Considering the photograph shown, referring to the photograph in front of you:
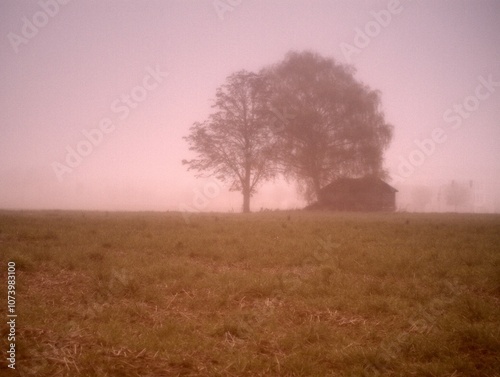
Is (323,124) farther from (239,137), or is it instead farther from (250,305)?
(250,305)

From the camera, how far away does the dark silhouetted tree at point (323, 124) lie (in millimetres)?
36906

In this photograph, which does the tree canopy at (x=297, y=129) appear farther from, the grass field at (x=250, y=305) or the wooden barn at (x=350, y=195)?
the grass field at (x=250, y=305)

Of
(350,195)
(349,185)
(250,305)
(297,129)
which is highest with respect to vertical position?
(297,129)

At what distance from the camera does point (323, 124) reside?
38031mm

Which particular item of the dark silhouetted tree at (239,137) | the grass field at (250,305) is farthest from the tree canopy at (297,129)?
the grass field at (250,305)

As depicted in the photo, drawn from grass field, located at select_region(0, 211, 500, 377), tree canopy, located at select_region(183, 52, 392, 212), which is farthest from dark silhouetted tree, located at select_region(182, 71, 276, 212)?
grass field, located at select_region(0, 211, 500, 377)

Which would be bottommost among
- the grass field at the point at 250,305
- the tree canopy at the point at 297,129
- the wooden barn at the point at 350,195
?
the grass field at the point at 250,305

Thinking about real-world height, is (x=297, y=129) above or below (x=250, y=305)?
above

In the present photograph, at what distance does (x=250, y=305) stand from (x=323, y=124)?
3307 centimetres

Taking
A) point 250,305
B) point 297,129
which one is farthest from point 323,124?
point 250,305

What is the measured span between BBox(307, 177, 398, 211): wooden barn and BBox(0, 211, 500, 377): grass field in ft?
82.6

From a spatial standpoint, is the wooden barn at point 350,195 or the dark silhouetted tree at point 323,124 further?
the wooden barn at point 350,195

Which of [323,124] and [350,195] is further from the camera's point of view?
[350,195]

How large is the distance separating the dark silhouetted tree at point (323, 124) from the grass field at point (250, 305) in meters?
24.8
